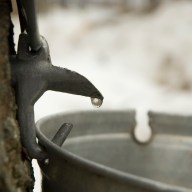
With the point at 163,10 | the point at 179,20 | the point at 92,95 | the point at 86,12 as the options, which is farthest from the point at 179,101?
the point at 92,95

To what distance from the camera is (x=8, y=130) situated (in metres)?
0.92

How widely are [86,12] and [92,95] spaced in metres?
6.63

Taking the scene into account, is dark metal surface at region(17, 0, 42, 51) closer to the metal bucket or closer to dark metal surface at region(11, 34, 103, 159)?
dark metal surface at region(11, 34, 103, 159)

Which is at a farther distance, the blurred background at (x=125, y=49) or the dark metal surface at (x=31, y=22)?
the blurred background at (x=125, y=49)

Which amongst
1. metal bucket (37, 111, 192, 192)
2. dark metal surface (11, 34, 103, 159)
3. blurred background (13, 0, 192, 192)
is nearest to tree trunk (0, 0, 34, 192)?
dark metal surface (11, 34, 103, 159)

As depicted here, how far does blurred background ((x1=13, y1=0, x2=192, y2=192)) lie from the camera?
15.7 feet

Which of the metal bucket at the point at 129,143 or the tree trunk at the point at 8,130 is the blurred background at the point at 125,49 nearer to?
the metal bucket at the point at 129,143

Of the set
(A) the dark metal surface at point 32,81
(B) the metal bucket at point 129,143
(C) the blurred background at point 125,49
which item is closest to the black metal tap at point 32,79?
(A) the dark metal surface at point 32,81

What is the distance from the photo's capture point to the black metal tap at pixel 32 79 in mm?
998

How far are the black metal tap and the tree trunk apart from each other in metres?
0.03

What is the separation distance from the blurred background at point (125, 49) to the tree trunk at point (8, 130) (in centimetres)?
320

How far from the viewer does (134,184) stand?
2.68 feet

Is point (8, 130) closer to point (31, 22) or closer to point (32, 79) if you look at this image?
point (32, 79)

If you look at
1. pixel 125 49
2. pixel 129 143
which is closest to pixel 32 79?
pixel 129 143
